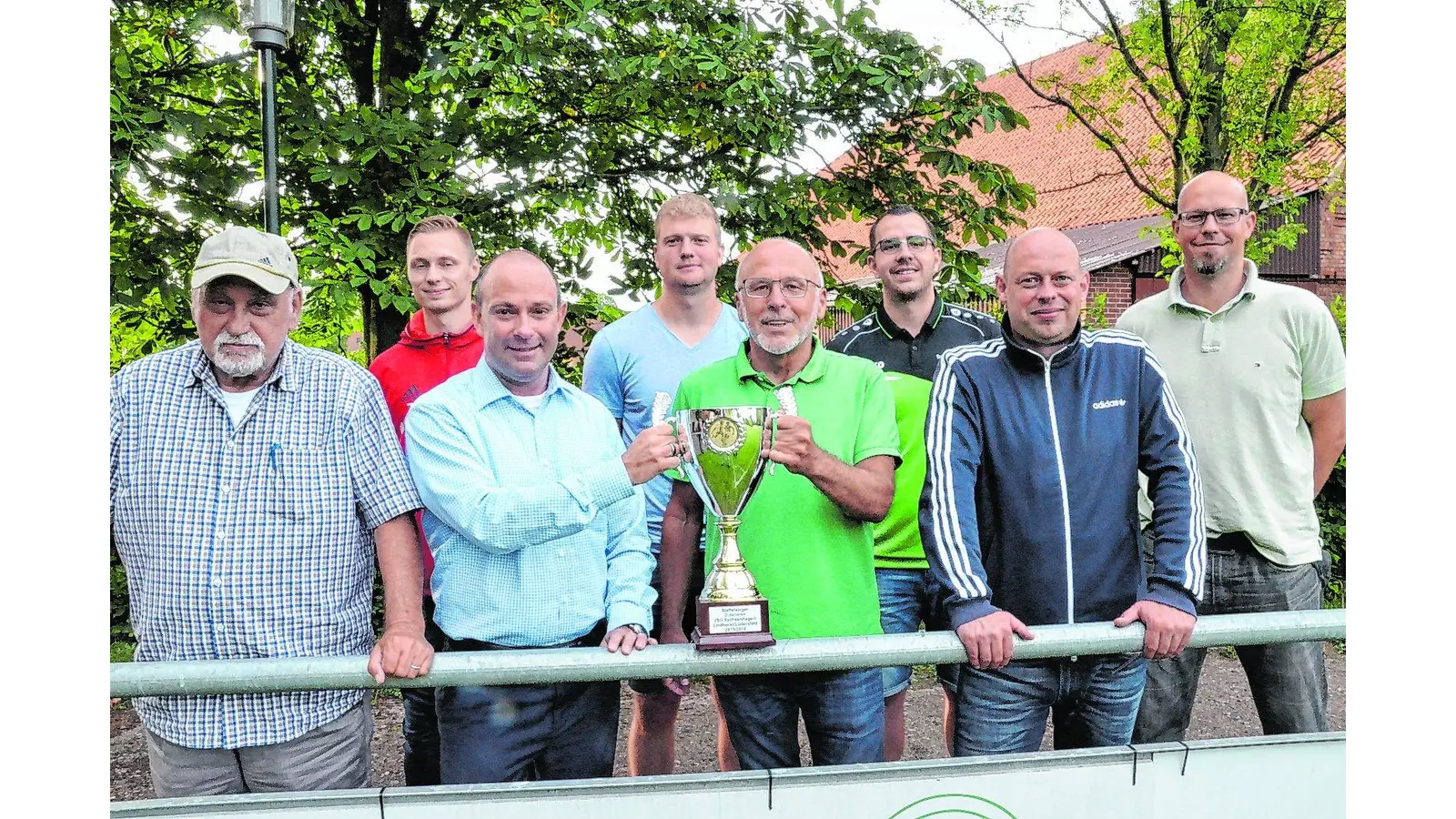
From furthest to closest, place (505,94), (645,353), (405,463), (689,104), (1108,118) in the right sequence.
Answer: (1108,118) < (505,94) < (689,104) < (645,353) < (405,463)

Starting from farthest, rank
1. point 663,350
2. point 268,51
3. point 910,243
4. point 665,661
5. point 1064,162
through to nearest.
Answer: point 1064,162
point 268,51
point 910,243
point 663,350
point 665,661

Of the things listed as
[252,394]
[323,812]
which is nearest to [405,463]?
[252,394]

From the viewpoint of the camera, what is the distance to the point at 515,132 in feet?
19.7

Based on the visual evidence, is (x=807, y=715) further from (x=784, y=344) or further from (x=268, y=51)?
(x=268, y=51)

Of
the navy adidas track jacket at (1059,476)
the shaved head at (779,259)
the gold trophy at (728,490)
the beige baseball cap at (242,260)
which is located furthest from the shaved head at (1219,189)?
the beige baseball cap at (242,260)

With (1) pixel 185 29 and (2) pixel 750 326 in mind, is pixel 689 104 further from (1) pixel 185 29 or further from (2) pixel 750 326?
(2) pixel 750 326

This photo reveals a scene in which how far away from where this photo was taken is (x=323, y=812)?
1.90 meters

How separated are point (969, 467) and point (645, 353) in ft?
3.84

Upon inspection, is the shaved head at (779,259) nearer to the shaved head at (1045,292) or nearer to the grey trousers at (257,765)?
the shaved head at (1045,292)

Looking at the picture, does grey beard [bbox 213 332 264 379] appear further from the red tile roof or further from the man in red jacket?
the red tile roof

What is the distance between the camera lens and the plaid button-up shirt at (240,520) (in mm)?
2223

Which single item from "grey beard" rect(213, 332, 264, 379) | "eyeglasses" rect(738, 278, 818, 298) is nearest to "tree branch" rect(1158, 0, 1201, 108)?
"eyeglasses" rect(738, 278, 818, 298)

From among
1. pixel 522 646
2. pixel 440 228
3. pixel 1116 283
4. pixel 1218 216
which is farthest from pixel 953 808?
pixel 1116 283

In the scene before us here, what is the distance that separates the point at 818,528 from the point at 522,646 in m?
0.75
